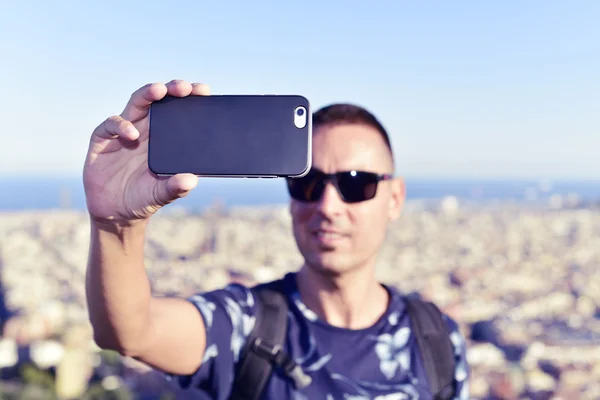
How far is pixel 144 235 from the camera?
1.30 metres

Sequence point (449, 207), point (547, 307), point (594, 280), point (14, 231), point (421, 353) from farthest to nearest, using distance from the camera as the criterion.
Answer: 1. point (449, 207)
2. point (14, 231)
3. point (594, 280)
4. point (547, 307)
5. point (421, 353)

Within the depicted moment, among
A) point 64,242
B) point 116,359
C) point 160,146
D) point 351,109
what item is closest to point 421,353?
point 351,109

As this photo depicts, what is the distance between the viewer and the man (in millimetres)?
1211

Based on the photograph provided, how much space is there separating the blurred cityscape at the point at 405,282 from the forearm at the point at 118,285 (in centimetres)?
64

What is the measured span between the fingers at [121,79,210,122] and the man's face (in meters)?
0.69

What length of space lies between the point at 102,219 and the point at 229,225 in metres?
42.2

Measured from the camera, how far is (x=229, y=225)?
1698 inches

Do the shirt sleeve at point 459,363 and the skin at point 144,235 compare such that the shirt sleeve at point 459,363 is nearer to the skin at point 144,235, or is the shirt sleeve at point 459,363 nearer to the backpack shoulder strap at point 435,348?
the backpack shoulder strap at point 435,348

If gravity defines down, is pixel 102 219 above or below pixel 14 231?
above

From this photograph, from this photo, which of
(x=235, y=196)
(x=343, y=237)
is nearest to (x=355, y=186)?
(x=343, y=237)

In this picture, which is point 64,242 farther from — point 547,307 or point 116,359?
point 547,307

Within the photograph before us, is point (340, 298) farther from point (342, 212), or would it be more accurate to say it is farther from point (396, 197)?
point (396, 197)

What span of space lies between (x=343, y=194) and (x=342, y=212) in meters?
0.05

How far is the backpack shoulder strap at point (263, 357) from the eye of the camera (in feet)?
4.99
